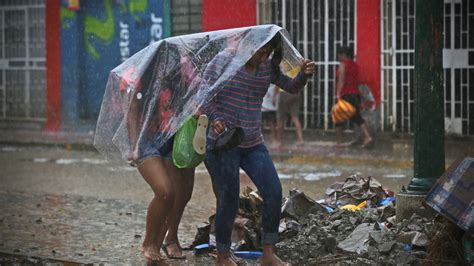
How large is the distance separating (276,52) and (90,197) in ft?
17.6

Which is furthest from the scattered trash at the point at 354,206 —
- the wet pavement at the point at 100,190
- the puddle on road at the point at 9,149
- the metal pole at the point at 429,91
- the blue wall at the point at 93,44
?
the blue wall at the point at 93,44

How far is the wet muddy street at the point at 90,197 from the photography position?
27.7 feet

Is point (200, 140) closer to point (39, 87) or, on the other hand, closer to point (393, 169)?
point (393, 169)

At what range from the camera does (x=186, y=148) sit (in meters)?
7.18

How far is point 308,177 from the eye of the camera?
13984 millimetres

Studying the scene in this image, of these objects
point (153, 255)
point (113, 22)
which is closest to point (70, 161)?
point (113, 22)

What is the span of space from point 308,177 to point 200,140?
719 cm

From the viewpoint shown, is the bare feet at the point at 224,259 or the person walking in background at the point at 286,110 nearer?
the bare feet at the point at 224,259

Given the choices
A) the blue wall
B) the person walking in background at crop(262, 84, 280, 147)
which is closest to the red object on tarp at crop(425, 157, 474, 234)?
the person walking in background at crop(262, 84, 280, 147)

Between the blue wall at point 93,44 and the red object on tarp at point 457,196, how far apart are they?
17.1 m

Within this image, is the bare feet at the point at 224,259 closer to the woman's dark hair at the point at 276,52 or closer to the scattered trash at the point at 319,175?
the woman's dark hair at the point at 276,52

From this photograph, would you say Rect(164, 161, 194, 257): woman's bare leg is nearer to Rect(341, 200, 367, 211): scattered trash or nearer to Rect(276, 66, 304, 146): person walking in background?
Rect(341, 200, 367, 211): scattered trash

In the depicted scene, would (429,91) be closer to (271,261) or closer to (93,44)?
(271,261)

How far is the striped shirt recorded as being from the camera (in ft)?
22.5
